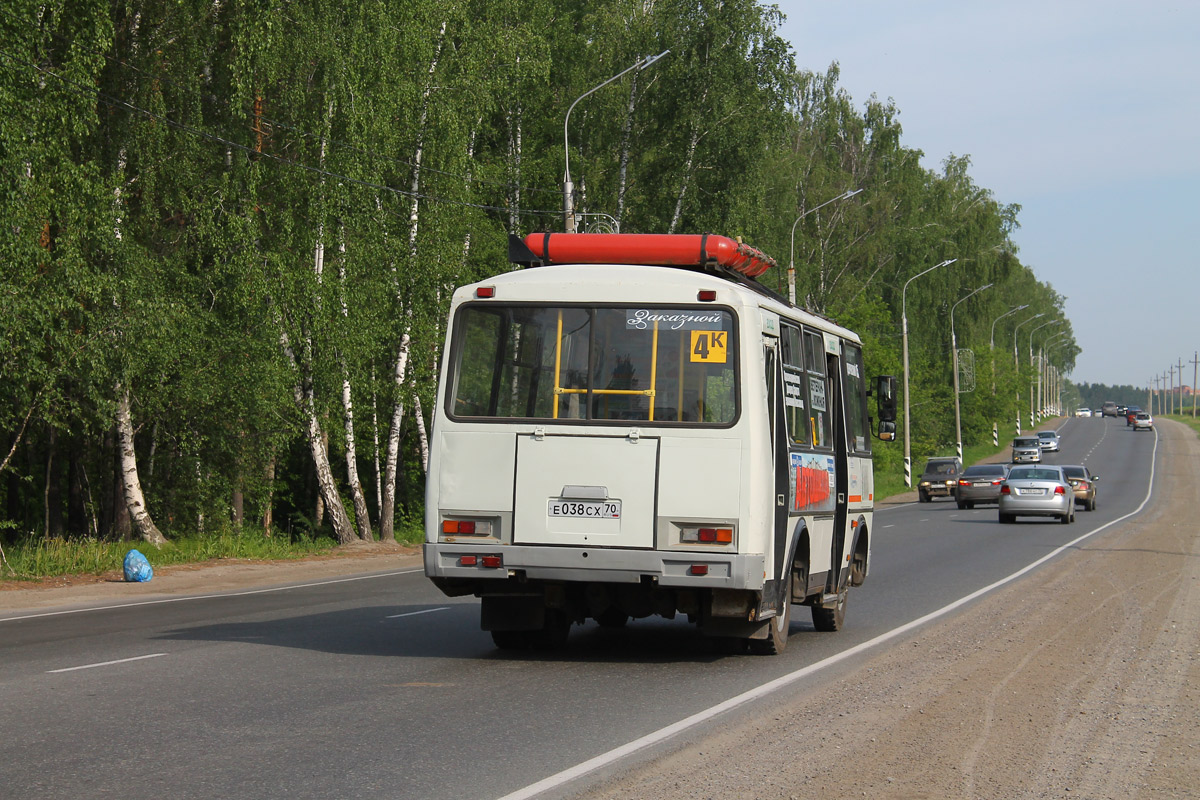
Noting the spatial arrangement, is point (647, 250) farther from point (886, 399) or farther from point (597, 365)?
point (886, 399)

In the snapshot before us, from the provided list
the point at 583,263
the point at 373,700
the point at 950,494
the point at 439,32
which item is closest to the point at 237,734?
the point at 373,700

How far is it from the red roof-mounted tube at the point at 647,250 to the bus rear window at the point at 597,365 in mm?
864

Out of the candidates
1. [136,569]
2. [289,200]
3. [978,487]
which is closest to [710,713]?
[136,569]

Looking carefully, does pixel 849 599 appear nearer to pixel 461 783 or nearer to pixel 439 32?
pixel 461 783

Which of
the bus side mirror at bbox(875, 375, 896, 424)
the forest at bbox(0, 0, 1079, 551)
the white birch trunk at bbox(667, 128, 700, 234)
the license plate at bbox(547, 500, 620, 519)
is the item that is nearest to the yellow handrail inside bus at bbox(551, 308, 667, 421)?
the license plate at bbox(547, 500, 620, 519)

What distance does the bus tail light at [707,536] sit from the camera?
10258 millimetres

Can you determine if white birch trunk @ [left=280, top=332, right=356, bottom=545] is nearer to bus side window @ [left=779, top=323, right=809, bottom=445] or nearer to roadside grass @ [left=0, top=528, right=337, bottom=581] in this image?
roadside grass @ [left=0, top=528, right=337, bottom=581]

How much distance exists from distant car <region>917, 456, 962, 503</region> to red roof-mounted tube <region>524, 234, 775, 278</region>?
43566 millimetres

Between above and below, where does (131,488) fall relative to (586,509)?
below

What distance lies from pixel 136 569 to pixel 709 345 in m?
13.5

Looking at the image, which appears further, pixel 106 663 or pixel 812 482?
pixel 812 482

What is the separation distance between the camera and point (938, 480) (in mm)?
54281

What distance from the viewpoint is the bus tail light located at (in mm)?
10258

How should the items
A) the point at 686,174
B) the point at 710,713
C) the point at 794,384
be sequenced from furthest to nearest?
the point at 686,174
the point at 794,384
the point at 710,713
